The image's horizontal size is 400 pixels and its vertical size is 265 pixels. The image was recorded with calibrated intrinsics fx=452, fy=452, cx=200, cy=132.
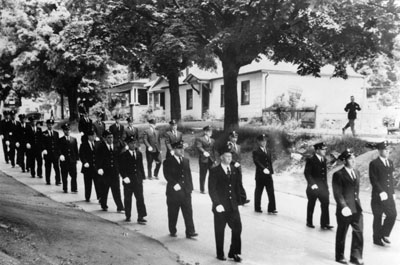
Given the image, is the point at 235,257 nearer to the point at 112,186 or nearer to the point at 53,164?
the point at 112,186

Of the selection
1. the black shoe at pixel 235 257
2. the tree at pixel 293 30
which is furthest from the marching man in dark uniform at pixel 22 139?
the black shoe at pixel 235 257

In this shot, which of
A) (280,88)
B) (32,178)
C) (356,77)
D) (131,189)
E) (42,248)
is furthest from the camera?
(356,77)

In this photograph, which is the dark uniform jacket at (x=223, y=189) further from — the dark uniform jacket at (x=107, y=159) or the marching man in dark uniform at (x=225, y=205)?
the dark uniform jacket at (x=107, y=159)

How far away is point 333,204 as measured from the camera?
37.4 feet

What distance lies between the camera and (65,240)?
288 inches

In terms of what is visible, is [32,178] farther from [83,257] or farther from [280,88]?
[280,88]

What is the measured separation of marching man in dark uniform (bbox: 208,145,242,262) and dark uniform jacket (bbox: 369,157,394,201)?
276 cm

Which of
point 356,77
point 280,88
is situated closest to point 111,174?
point 280,88

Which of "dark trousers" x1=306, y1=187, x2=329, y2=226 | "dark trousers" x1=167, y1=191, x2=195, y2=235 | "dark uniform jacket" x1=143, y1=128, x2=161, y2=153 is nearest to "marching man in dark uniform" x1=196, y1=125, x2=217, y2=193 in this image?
"dark uniform jacket" x1=143, y1=128, x2=161, y2=153

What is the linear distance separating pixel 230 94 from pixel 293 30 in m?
4.18

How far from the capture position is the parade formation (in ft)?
23.7

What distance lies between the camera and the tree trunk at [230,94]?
704 inches

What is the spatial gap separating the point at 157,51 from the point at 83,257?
34.7 feet

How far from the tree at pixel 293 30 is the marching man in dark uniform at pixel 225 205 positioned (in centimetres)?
685
